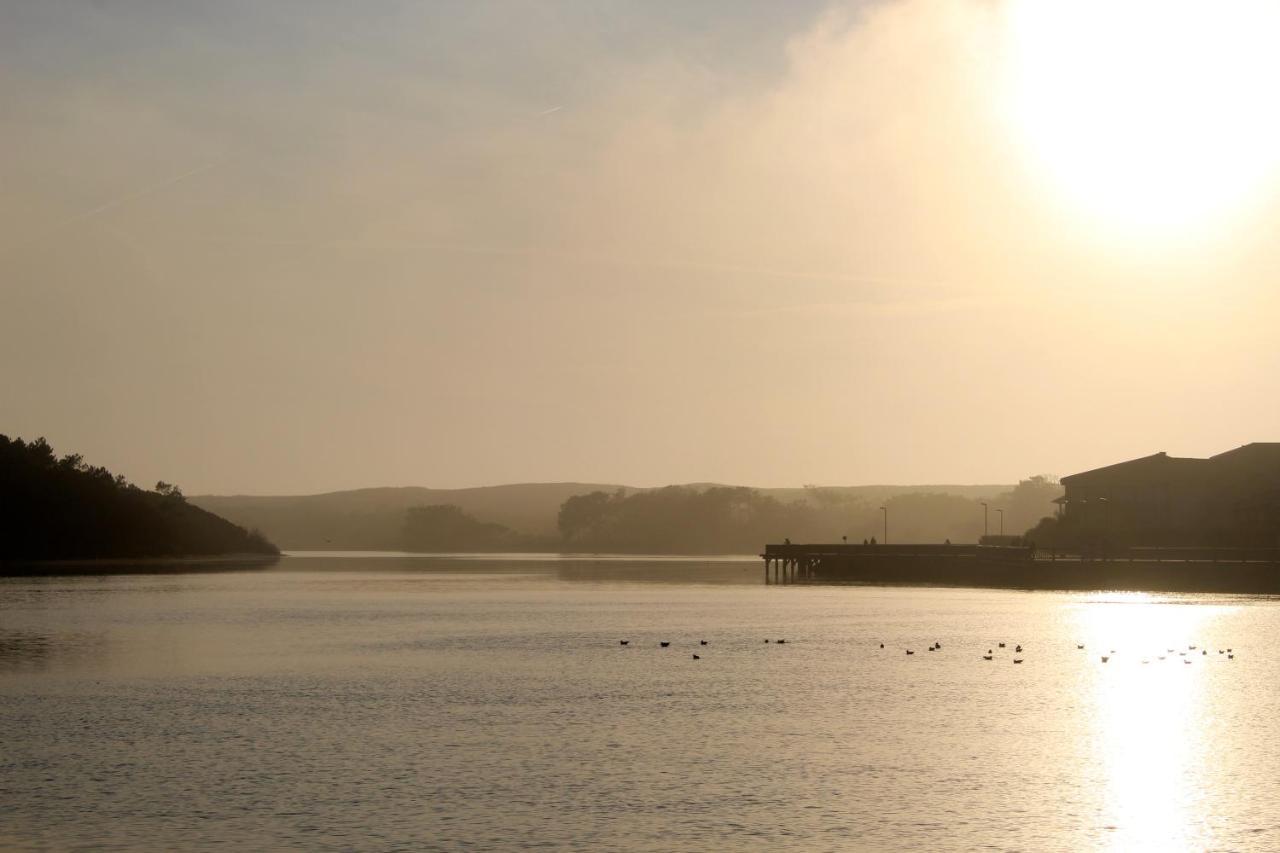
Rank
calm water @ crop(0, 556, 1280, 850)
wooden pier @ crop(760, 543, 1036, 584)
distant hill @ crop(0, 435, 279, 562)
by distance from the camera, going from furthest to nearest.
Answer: distant hill @ crop(0, 435, 279, 562), wooden pier @ crop(760, 543, 1036, 584), calm water @ crop(0, 556, 1280, 850)

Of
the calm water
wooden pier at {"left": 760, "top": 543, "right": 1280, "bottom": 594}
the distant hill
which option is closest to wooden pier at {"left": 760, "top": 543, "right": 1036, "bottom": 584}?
wooden pier at {"left": 760, "top": 543, "right": 1280, "bottom": 594}

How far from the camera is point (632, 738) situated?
120ft

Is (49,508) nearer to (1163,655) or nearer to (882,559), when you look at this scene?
(882,559)

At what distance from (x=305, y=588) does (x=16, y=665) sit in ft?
272

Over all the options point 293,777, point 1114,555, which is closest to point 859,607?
point 1114,555

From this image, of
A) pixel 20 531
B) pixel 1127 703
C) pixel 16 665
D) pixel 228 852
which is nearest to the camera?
pixel 228 852

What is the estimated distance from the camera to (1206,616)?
86.6m

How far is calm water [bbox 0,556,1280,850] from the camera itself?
2600cm

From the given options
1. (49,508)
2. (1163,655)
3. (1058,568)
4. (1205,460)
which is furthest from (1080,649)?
(49,508)

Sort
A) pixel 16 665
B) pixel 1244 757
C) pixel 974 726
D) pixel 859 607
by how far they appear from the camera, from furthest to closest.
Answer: pixel 859 607 → pixel 16 665 → pixel 974 726 → pixel 1244 757

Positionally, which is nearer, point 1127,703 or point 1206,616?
point 1127,703

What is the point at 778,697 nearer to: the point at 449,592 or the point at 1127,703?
the point at 1127,703

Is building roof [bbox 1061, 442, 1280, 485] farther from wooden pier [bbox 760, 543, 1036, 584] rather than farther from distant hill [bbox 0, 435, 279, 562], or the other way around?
distant hill [bbox 0, 435, 279, 562]

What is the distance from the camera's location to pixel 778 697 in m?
46.0
